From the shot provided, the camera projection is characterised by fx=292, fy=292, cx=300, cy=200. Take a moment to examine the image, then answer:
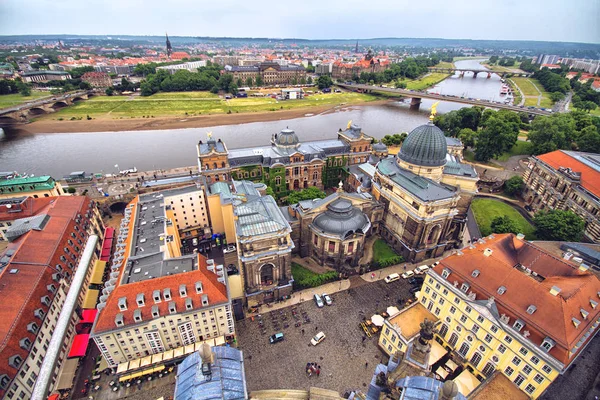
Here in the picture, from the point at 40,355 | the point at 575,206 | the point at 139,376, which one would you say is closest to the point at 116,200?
the point at 40,355

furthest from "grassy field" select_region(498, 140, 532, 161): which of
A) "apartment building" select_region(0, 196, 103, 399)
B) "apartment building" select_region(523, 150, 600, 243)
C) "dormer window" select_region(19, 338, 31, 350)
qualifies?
"dormer window" select_region(19, 338, 31, 350)

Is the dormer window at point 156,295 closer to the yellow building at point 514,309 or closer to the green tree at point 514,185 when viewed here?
the yellow building at point 514,309

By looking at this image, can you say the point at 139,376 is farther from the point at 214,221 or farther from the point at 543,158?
the point at 543,158

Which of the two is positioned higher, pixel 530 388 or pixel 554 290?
pixel 554 290

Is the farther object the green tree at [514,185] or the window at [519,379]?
the green tree at [514,185]

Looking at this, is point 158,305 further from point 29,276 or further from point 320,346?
point 320,346

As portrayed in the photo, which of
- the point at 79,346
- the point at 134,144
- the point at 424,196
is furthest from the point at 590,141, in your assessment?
the point at 134,144

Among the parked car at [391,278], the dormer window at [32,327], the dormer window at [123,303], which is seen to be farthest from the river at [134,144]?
the parked car at [391,278]
